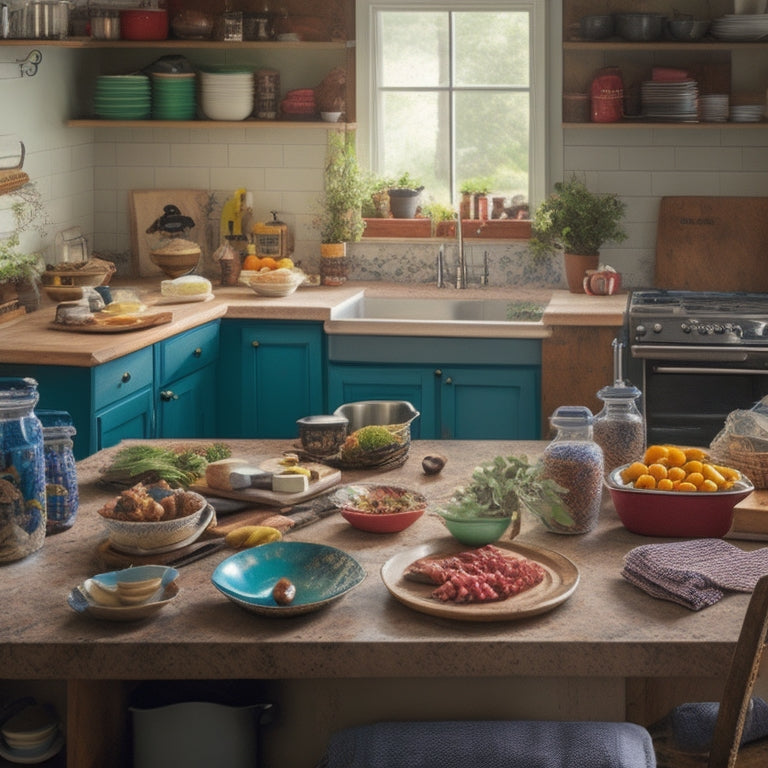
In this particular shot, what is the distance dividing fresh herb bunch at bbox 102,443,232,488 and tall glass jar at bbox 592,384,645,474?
942mm

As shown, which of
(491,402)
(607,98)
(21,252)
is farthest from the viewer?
(607,98)

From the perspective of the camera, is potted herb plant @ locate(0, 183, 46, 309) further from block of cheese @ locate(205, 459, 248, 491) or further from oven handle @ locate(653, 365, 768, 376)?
oven handle @ locate(653, 365, 768, 376)

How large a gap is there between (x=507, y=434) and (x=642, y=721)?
3216 mm

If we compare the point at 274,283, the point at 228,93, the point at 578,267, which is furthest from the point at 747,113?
the point at 228,93

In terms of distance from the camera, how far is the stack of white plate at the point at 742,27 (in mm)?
6098

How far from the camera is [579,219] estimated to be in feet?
20.6

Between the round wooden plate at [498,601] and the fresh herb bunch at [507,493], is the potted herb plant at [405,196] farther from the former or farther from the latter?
the round wooden plate at [498,601]

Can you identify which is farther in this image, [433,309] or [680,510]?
[433,309]

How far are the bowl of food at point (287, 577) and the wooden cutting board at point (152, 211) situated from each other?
167 inches

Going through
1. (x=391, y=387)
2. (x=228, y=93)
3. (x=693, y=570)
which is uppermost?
(x=228, y=93)

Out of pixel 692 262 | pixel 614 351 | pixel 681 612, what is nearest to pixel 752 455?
pixel 681 612

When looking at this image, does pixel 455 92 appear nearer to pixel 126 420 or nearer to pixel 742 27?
pixel 742 27

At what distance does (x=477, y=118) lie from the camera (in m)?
6.67

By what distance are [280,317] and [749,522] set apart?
330cm
